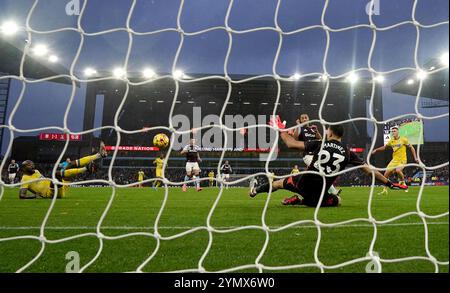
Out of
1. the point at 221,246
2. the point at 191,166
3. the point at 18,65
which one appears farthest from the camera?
the point at 18,65

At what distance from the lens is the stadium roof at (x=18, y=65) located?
15.9 metres

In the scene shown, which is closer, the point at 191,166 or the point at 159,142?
the point at 159,142

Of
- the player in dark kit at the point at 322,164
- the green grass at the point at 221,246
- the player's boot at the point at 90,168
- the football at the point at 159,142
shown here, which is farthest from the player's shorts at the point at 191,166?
the green grass at the point at 221,246

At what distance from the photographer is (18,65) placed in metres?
18.6

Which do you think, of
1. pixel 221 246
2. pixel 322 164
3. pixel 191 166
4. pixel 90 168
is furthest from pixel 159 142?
pixel 221 246

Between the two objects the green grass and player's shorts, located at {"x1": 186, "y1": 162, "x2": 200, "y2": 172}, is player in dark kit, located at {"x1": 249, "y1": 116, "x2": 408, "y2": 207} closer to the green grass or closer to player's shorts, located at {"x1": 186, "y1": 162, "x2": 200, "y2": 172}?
the green grass

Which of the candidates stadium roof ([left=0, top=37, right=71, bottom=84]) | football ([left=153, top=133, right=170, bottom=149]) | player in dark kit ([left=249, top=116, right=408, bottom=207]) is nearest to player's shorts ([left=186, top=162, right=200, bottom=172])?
football ([left=153, top=133, right=170, bottom=149])

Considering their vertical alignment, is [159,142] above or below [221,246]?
above

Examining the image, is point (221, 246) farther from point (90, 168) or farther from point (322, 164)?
point (90, 168)

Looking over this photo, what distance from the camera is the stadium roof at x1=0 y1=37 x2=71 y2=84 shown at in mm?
15887

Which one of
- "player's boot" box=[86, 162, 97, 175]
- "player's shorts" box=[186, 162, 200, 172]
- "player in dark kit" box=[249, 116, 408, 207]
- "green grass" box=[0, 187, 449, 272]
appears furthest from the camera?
"player's shorts" box=[186, 162, 200, 172]

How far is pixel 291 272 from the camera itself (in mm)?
1941
